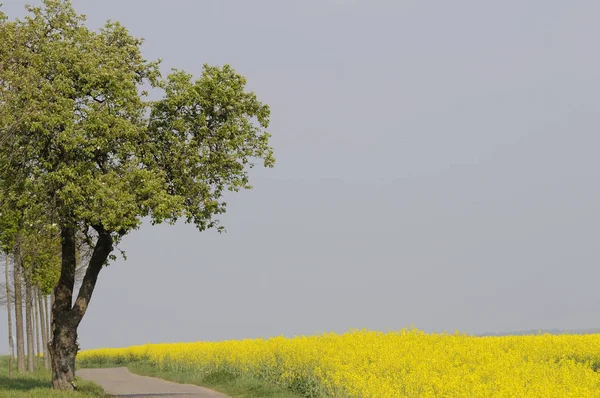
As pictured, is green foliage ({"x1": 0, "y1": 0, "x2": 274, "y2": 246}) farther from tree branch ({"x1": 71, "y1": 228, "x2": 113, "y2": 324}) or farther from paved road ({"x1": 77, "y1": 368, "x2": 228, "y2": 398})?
paved road ({"x1": 77, "y1": 368, "x2": 228, "y2": 398})

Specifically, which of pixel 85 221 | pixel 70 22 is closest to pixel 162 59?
pixel 70 22

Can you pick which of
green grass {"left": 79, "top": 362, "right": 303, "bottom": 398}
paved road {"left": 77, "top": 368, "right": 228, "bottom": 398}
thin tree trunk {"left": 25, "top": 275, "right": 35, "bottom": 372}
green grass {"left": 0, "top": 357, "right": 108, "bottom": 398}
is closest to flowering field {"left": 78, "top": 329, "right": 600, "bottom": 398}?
green grass {"left": 79, "top": 362, "right": 303, "bottom": 398}

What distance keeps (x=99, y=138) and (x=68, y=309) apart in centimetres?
698

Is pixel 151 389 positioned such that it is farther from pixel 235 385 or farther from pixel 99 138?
pixel 99 138

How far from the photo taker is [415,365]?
18.0m

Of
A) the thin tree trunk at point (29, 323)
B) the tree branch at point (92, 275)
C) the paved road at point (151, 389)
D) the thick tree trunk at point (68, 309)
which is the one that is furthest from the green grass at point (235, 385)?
the thin tree trunk at point (29, 323)

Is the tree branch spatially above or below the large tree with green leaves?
below

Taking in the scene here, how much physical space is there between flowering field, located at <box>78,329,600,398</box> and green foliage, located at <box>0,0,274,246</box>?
6.74 m

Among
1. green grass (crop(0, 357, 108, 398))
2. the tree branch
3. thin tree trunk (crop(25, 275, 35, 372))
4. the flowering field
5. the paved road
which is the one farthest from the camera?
thin tree trunk (crop(25, 275, 35, 372))

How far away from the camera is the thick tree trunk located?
2591 centimetres

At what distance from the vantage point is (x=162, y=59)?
91.4 feet

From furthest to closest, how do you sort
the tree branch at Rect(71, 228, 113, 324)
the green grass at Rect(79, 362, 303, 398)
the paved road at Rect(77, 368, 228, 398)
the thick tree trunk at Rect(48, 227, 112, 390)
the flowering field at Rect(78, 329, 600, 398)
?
the paved road at Rect(77, 368, 228, 398)
the tree branch at Rect(71, 228, 113, 324)
the thick tree trunk at Rect(48, 227, 112, 390)
the green grass at Rect(79, 362, 303, 398)
the flowering field at Rect(78, 329, 600, 398)

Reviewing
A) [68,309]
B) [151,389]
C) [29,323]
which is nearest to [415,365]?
[68,309]

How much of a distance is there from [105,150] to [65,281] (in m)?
5.59
